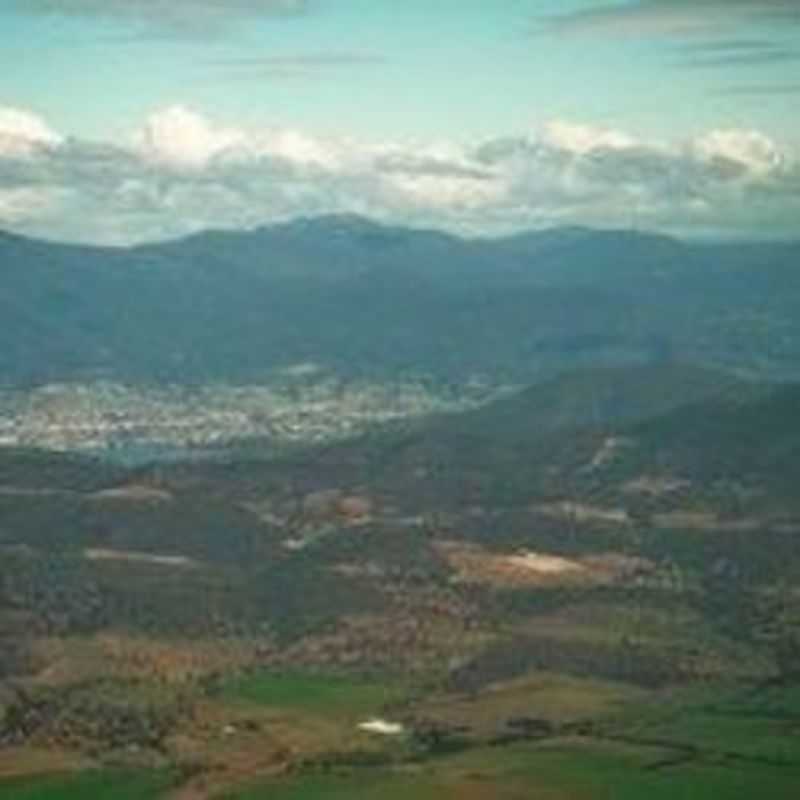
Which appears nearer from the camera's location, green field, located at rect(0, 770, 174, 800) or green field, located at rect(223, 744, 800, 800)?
green field, located at rect(223, 744, 800, 800)

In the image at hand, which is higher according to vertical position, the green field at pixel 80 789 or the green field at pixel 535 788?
the green field at pixel 80 789

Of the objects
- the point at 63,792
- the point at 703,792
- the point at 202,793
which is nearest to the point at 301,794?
the point at 202,793

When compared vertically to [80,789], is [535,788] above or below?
below

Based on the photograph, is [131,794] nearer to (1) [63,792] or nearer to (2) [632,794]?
(1) [63,792]

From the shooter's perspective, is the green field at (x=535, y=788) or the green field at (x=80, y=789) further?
the green field at (x=80, y=789)

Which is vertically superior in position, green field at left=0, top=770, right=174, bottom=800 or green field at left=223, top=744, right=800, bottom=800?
green field at left=0, top=770, right=174, bottom=800

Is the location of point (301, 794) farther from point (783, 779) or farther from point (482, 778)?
point (783, 779)

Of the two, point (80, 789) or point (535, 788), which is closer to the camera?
point (535, 788)

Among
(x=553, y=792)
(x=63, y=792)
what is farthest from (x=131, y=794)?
(x=553, y=792)
